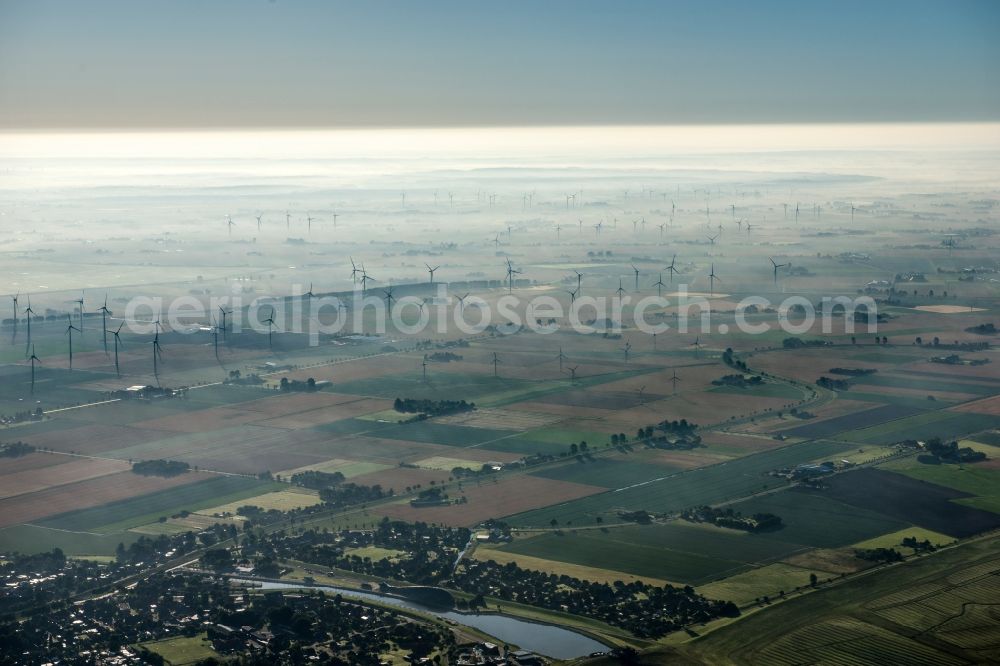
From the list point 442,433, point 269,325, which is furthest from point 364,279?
point 442,433

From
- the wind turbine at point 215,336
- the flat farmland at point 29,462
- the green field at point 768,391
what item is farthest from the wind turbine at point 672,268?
the flat farmland at point 29,462

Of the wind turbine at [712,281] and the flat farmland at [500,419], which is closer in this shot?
the flat farmland at [500,419]

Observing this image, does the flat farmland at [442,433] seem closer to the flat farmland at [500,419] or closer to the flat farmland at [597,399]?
the flat farmland at [500,419]

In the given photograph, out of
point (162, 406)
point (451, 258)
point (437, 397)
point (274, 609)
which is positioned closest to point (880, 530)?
point (274, 609)

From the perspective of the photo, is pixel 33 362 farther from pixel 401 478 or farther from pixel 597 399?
pixel 597 399

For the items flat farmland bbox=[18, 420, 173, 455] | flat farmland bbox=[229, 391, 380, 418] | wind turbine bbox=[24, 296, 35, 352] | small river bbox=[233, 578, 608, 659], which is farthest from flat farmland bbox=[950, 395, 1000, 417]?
wind turbine bbox=[24, 296, 35, 352]

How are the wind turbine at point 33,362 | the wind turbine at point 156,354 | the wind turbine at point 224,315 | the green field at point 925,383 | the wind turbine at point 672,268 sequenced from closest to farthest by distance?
the green field at point 925,383
the wind turbine at point 33,362
the wind turbine at point 156,354
the wind turbine at point 224,315
the wind turbine at point 672,268

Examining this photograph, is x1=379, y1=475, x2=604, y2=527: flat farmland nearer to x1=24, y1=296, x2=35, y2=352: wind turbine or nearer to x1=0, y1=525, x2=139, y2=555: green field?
x1=0, y1=525, x2=139, y2=555: green field
